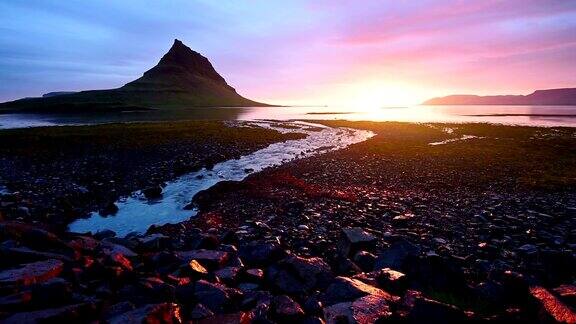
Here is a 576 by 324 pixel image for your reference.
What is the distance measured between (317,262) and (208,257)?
9.44ft

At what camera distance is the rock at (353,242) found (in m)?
11.4

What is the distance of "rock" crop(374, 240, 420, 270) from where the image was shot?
9.60 metres

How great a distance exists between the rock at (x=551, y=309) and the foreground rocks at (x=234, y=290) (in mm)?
15

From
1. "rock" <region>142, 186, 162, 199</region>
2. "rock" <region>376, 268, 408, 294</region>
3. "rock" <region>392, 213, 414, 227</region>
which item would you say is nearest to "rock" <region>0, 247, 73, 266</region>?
"rock" <region>376, 268, 408, 294</region>

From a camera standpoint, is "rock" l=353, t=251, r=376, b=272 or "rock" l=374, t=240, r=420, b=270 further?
"rock" l=353, t=251, r=376, b=272

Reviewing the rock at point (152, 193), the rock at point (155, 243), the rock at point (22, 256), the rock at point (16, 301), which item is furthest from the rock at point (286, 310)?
the rock at point (152, 193)

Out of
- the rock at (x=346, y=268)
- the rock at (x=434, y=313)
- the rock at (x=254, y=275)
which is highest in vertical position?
the rock at (x=434, y=313)

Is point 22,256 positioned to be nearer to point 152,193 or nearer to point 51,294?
point 51,294

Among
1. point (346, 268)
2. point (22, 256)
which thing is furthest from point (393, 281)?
point (22, 256)

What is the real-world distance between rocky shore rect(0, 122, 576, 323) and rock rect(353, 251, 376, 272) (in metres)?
0.03

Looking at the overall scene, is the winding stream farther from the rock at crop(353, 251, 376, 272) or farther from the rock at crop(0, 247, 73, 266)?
the rock at crop(353, 251, 376, 272)

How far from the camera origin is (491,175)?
25.1 m

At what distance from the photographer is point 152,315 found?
625cm

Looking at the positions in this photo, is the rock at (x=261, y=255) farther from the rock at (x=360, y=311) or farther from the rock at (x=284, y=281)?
the rock at (x=360, y=311)
